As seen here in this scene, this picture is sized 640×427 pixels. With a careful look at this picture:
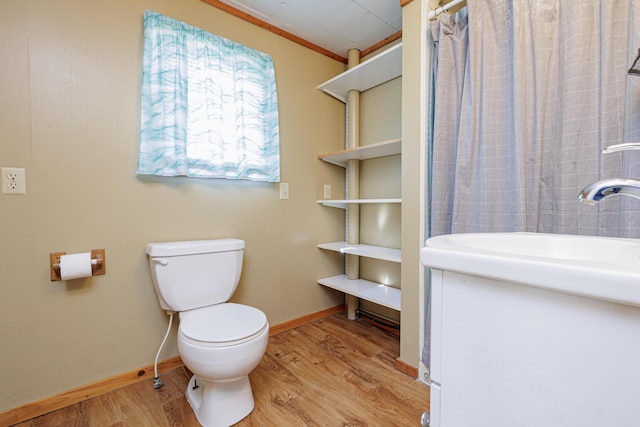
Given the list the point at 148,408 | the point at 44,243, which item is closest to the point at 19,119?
the point at 44,243

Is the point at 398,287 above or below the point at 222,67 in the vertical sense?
below

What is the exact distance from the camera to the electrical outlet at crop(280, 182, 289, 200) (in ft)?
6.70

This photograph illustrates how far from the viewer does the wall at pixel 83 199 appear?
4.03ft

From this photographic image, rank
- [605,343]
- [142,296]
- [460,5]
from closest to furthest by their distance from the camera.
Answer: [605,343]
[460,5]
[142,296]

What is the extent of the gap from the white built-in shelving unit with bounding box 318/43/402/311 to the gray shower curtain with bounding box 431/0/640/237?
1.23ft

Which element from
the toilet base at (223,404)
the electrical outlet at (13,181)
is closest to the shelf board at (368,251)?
the toilet base at (223,404)

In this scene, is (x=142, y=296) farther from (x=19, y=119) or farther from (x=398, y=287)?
(x=398, y=287)

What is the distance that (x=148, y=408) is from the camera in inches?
51.9

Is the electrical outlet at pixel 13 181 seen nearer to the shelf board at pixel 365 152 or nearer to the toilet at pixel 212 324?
the toilet at pixel 212 324

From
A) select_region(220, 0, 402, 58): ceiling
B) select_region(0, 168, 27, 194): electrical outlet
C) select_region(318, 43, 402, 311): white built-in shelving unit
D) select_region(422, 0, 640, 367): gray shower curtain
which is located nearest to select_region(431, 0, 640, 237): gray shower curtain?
select_region(422, 0, 640, 367): gray shower curtain

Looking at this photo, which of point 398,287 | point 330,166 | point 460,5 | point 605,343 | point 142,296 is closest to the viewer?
point 605,343

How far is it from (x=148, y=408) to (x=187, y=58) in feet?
5.88

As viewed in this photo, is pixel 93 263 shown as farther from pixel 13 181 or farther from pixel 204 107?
pixel 204 107

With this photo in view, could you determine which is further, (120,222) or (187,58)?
(187,58)
